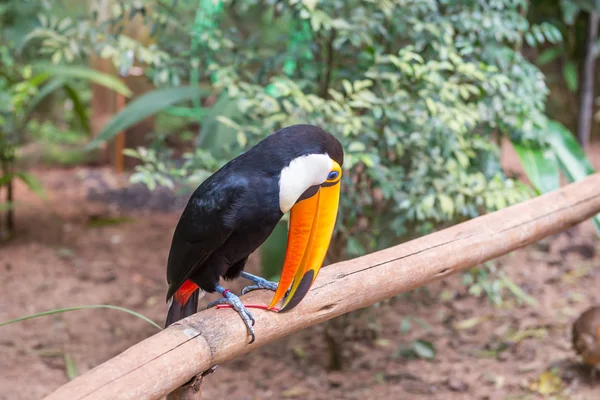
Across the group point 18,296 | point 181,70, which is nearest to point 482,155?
point 181,70

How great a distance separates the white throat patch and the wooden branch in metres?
0.22

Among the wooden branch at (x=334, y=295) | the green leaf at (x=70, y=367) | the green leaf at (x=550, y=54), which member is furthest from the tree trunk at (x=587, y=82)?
the green leaf at (x=70, y=367)

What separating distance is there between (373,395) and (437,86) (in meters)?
1.14

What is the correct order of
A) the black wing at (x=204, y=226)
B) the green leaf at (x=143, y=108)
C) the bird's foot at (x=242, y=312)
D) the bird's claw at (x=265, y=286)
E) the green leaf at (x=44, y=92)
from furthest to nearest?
the green leaf at (x=44, y=92), the green leaf at (x=143, y=108), the bird's claw at (x=265, y=286), the black wing at (x=204, y=226), the bird's foot at (x=242, y=312)

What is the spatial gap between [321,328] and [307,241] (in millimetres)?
1632

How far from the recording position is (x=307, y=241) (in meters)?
1.28

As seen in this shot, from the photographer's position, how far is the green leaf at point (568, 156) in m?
2.53

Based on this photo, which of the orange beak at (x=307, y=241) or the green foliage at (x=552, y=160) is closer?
the orange beak at (x=307, y=241)

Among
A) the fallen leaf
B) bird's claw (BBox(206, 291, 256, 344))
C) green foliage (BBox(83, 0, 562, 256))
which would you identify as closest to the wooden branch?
bird's claw (BBox(206, 291, 256, 344))

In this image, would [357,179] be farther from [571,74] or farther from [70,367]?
[571,74]

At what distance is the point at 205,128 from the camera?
2598mm

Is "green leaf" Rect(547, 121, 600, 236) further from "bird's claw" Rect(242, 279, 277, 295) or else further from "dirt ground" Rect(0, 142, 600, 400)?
"bird's claw" Rect(242, 279, 277, 295)

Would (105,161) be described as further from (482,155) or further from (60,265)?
(482,155)

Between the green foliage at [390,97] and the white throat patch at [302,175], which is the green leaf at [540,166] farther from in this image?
the white throat patch at [302,175]
